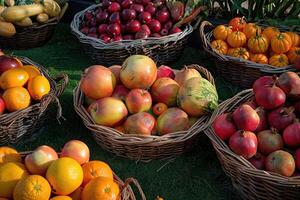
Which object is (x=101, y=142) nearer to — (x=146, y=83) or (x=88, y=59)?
(x=146, y=83)

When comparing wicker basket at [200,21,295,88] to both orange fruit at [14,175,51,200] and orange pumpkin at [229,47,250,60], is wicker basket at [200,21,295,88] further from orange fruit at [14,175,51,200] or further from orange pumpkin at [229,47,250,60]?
orange fruit at [14,175,51,200]

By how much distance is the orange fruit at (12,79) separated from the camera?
8.42 feet

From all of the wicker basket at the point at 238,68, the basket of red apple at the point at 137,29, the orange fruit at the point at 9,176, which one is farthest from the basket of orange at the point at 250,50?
the orange fruit at the point at 9,176

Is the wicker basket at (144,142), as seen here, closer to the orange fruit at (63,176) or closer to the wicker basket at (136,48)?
the orange fruit at (63,176)

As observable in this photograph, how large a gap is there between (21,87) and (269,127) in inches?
58.0

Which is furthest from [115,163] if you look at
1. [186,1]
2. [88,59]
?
[186,1]

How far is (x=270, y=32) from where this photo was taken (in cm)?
322

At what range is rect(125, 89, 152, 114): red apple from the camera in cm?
247

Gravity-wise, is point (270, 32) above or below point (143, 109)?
above

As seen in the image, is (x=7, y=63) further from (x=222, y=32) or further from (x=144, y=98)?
(x=222, y=32)

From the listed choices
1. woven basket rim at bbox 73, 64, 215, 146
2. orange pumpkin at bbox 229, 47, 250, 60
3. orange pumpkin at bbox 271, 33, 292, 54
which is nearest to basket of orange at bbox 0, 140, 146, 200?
woven basket rim at bbox 73, 64, 215, 146

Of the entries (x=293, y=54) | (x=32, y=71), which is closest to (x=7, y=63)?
(x=32, y=71)

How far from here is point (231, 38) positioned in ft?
10.7

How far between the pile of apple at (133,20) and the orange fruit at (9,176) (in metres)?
1.76
